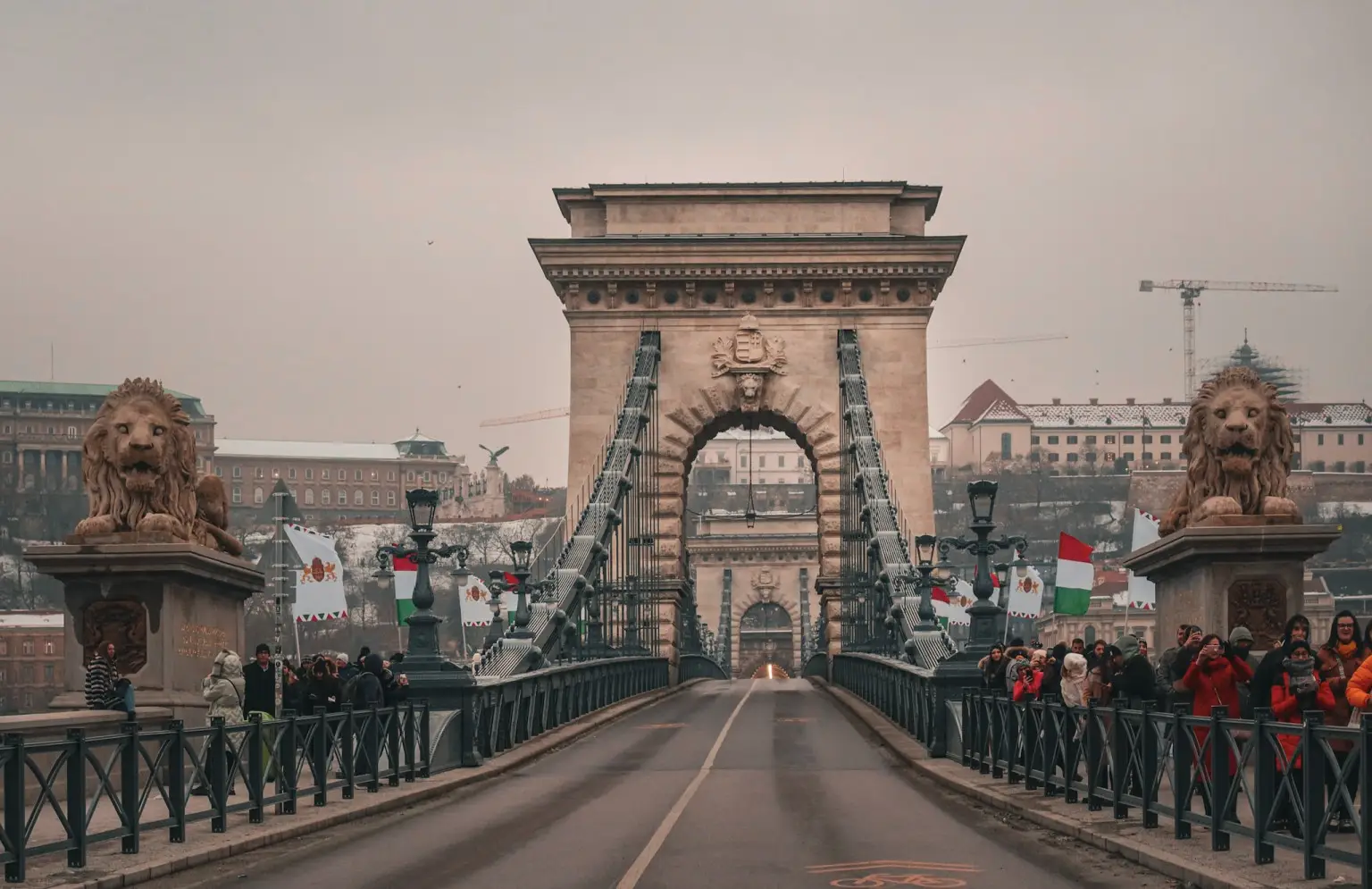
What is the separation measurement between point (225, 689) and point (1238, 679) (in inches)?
415

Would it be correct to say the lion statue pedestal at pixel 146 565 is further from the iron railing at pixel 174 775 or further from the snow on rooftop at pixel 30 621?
the snow on rooftop at pixel 30 621

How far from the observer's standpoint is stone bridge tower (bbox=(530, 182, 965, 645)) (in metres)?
65.8

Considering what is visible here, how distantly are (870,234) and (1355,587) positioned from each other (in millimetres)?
86564

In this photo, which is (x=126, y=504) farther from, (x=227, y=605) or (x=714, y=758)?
(x=714, y=758)

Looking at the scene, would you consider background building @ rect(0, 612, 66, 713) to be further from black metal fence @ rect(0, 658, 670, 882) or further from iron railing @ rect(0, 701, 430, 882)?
iron railing @ rect(0, 701, 430, 882)

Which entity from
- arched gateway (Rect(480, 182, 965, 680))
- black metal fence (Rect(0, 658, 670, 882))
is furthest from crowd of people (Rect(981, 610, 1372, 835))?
arched gateway (Rect(480, 182, 965, 680))

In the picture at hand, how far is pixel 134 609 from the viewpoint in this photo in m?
23.4

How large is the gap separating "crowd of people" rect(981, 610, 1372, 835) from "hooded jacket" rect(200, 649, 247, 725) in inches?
341

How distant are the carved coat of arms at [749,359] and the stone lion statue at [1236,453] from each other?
41358 mm

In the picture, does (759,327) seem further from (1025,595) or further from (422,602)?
(422,602)

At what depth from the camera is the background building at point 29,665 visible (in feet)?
328

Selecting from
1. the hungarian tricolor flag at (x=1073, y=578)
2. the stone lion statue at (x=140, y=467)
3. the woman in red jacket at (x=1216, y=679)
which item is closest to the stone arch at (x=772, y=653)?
the hungarian tricolor flag at (x=1073, y=578)

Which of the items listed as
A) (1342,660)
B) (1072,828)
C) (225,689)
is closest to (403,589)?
(225,689)

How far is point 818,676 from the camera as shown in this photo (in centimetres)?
7788
